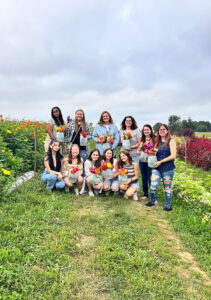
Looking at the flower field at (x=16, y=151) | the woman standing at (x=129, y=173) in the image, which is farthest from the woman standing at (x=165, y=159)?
the flower field at (x=16, y=151)

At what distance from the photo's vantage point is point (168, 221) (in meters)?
3.75

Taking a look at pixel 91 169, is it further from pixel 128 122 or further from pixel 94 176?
pixel 128 122

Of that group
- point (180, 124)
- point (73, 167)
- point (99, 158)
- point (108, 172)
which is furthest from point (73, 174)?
point (180, 124)

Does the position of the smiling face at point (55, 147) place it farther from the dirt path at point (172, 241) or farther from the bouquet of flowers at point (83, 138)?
the dirt path at point (172, 241)

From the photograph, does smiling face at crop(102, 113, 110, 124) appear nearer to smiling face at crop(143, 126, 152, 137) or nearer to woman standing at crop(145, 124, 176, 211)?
smiling face at crop(143, 126, 152, 137)

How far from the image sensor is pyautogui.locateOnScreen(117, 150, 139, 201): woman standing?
456 cm

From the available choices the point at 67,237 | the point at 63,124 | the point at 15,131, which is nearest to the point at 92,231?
the point at 67,237

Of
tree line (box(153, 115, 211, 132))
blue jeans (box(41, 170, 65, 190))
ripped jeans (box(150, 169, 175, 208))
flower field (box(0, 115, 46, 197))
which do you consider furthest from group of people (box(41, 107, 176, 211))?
tree line (box(153, 115, 211, 132))

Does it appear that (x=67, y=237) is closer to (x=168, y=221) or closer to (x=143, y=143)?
(x=168, y=221)

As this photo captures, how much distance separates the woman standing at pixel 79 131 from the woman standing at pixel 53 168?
34 cm

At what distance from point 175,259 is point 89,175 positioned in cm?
240

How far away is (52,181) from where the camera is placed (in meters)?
4.50

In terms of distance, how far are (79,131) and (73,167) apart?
79 centimetres

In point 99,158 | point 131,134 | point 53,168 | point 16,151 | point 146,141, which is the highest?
point 131,134
